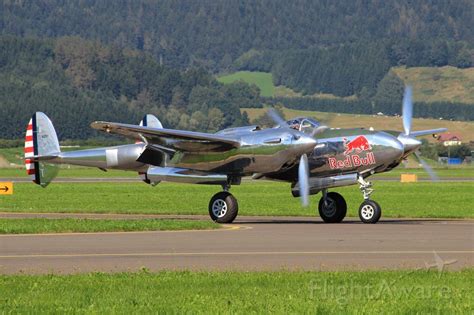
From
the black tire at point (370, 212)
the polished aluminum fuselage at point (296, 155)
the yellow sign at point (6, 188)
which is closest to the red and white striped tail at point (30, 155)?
the polished aluminum fuselage at point (296, 155)

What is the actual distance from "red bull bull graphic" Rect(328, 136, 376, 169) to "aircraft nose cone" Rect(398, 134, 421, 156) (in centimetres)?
97

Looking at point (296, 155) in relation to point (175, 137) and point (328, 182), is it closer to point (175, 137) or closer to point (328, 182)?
point (328, 182)

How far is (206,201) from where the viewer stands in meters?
54.1

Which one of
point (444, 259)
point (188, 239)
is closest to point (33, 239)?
point (188, 239)

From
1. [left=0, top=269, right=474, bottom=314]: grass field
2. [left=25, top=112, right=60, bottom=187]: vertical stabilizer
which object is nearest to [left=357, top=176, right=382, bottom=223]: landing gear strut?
[left=25, top=112, right=60, bottom=187]: vertical stabilizer

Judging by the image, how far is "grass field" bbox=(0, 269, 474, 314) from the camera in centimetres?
1661

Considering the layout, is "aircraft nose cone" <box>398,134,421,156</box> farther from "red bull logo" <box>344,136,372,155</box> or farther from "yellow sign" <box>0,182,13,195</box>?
"yellow sign" <box>0,182,13,195</box>

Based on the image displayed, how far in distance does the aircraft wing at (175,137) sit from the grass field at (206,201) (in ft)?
26.7

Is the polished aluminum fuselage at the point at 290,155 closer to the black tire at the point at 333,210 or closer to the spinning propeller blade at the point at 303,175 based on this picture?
the spinning propeller blade at the point at 303,175

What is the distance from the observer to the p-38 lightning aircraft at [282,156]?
33938 mm

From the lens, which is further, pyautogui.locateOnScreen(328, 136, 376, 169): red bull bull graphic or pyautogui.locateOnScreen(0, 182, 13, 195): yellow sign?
pyautogui.locateOnScreen(0, 182, 13, 195): yellow sign

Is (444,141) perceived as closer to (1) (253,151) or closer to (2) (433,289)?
(1) (253,151)

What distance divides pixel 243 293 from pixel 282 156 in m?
15.9

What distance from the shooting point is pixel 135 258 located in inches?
916
